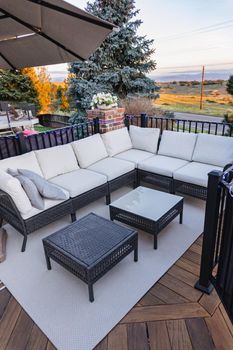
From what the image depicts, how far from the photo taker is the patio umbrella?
1684 millimetres

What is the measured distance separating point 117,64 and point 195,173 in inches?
270

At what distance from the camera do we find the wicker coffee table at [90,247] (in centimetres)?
189

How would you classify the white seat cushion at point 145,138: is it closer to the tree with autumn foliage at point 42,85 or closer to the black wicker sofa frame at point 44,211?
the black wicker sofa frame at point 44,211

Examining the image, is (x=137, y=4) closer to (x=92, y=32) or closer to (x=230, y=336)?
(x=92, y=32)

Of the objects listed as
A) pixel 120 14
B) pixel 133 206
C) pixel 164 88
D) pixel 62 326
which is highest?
pixel 120 14

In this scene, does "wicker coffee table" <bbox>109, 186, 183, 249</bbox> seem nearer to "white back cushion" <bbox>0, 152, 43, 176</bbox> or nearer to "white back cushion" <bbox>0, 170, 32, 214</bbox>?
"white back cushion" <bbox>0, 170, 32, 214</bbox>

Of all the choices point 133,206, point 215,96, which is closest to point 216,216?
point 133,206

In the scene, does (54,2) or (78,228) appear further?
(78,228)

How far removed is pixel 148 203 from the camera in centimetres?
276

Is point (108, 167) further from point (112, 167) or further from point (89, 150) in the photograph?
point (89, 150)

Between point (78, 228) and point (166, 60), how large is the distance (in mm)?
8816

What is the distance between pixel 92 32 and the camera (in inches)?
78.3

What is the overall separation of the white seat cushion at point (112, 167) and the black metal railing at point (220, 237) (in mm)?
1858

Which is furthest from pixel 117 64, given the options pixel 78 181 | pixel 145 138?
pixel 78 181
